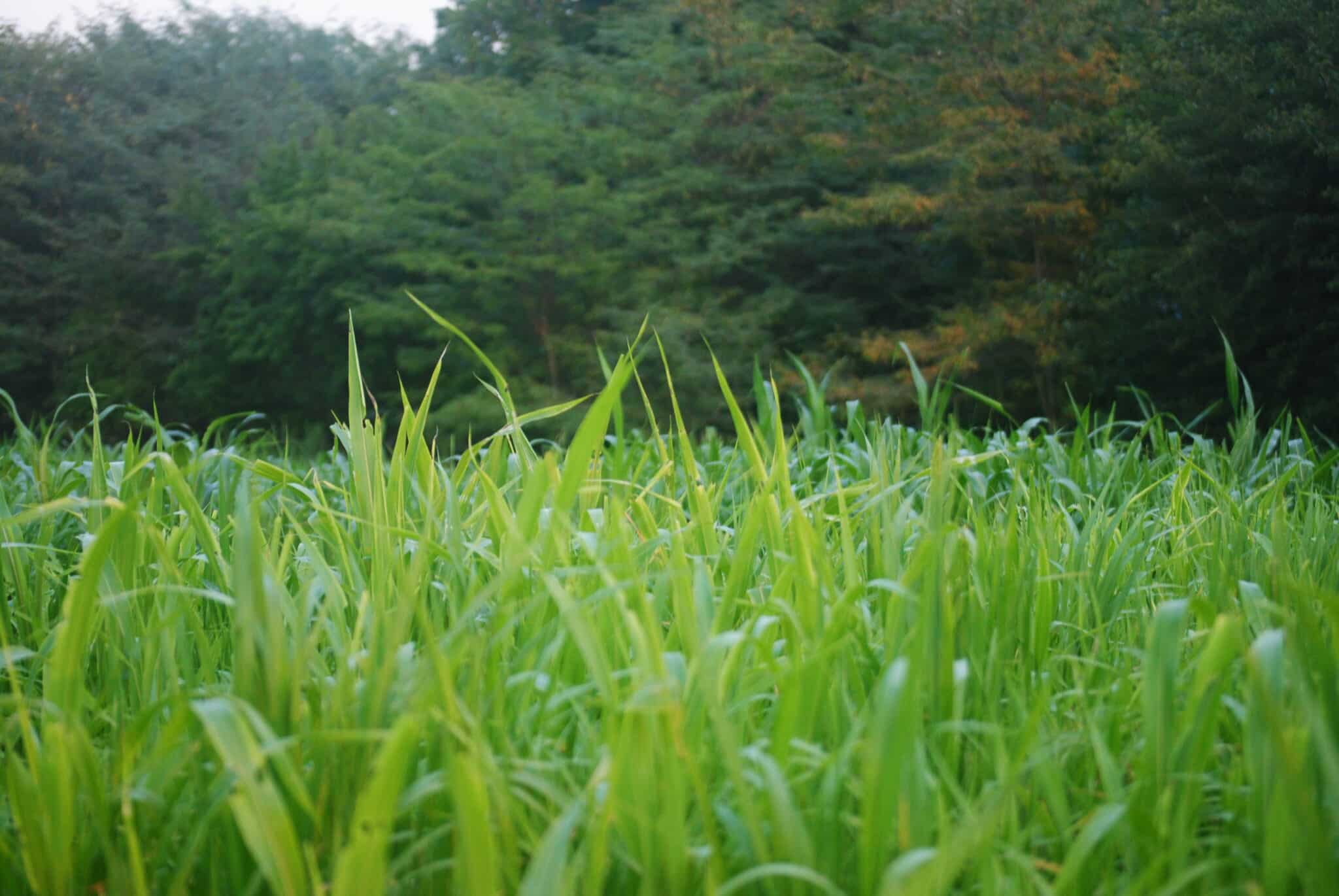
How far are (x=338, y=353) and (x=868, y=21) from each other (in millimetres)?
10066

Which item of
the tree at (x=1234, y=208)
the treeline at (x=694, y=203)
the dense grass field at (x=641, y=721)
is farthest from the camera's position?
the treeline at (x=694, y=203)

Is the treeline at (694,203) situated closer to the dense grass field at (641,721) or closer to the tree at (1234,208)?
the tree at (1234,208)

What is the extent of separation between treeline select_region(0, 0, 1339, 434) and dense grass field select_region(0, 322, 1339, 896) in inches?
241

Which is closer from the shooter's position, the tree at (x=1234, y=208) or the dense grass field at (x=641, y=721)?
the dense grass field at (x=641, y=721)

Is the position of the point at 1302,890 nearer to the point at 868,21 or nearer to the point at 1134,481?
the point at 1134,481

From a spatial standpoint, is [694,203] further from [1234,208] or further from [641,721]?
[641,721]

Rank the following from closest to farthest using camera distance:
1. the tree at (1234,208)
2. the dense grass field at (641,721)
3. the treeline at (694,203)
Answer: the dense grass field at (641,721), the tree at (1234,208), the treeline at (694,203)

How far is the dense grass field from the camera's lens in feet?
2.32

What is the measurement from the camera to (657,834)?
75 centimetres

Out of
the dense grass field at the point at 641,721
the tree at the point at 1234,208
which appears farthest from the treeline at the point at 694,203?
the dense grass field at the point at 641,721

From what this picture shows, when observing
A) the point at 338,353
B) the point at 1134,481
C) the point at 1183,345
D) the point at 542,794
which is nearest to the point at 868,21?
the point at 1183,345

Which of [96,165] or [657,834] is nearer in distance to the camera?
[657,834]

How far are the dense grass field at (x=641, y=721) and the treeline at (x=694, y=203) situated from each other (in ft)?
20.1

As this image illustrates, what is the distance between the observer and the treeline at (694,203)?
9164 millimetres
